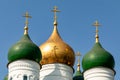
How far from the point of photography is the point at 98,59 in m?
19.4

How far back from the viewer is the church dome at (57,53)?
66.3 feet

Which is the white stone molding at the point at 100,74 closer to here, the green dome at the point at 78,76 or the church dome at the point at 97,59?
the church dome at the point at 97,59

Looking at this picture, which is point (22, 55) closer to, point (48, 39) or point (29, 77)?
point (29, 77)

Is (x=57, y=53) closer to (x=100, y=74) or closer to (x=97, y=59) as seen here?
(x=97, y=59)

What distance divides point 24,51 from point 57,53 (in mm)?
1847

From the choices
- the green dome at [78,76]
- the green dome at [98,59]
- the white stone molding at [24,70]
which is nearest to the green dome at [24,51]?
the white stone molding at [24,70]

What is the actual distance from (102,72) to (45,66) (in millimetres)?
2507

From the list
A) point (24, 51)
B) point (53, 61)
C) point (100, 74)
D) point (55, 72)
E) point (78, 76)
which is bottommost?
point (78, 76)

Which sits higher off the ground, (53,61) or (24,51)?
(24,51)

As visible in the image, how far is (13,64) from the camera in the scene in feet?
61.7

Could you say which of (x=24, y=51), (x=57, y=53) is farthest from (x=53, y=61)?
(x=24, y=51)

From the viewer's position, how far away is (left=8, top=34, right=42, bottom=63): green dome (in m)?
18.8

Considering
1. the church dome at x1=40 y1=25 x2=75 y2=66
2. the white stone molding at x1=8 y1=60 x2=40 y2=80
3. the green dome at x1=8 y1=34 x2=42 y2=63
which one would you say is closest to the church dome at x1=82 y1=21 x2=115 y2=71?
the church dome at x1=40 y1=25 x2=75 y2=66

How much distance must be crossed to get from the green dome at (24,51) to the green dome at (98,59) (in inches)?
74.3
